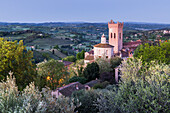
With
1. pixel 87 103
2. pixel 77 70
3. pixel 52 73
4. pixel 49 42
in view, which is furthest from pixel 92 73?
pixel 49 42

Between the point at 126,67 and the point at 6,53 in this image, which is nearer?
the point at 126,67

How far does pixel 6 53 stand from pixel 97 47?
101ft

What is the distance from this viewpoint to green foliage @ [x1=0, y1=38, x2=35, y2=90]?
13172mm

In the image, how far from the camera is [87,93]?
13117 mm

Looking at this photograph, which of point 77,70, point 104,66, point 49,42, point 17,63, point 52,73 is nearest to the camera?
point 17,63

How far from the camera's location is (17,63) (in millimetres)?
13648

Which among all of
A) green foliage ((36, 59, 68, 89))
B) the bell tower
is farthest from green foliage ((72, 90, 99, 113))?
the bell tower

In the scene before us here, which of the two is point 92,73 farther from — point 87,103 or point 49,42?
point 49,42

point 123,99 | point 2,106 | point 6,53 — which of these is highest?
point 6,53

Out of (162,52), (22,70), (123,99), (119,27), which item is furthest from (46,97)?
(119,27)

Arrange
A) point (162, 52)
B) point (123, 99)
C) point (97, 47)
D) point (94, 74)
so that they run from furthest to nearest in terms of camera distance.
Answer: point (97, 47) < point (94, 74) < point (162, 52) < point (123, 99)

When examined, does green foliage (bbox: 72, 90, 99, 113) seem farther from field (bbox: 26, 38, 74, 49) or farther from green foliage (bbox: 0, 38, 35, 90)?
field (bbox: 26, 38, 74, 49)

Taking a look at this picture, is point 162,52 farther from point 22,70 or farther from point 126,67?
point 22,70

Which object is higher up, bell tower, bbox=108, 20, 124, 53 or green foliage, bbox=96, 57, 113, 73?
bell tower, bbox=108, 20, 124, 53
